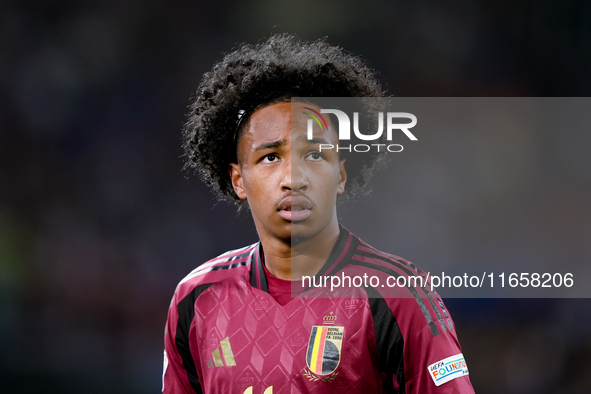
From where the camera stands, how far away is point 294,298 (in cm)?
223

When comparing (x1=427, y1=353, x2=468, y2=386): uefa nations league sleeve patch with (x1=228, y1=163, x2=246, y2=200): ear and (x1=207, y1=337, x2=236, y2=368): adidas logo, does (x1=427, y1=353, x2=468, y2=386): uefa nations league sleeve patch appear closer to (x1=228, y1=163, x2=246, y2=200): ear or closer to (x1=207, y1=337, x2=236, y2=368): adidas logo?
(x1=207, y1=337, x2=236, y2=368): adidas logo

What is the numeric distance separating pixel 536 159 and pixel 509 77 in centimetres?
66

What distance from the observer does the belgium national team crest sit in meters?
2.04

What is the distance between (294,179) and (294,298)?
0.55 meters

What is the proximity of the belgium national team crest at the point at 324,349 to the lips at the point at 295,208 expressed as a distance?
0.49m

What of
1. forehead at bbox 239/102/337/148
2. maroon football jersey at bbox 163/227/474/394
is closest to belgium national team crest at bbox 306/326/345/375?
maroon football jersey at bbox 163/227/474/394

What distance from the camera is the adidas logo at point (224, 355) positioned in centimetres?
220

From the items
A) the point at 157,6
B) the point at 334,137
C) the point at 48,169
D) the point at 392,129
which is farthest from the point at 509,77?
the point at 48,169

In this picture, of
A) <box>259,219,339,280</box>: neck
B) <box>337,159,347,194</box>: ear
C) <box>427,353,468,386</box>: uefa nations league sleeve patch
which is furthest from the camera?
<box>337,159,347,194</box>: ear

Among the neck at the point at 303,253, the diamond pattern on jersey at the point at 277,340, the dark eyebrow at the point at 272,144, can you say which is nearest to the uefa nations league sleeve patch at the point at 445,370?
the diamond pattern on jersey at the point at 277,340

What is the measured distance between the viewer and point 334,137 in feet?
7.54

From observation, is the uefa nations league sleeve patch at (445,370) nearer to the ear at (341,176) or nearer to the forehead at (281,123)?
the ear at (341,176)

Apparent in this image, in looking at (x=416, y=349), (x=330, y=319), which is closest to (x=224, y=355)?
(x=330, y=319)

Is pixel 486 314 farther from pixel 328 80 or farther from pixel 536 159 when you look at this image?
pixel 328 80
